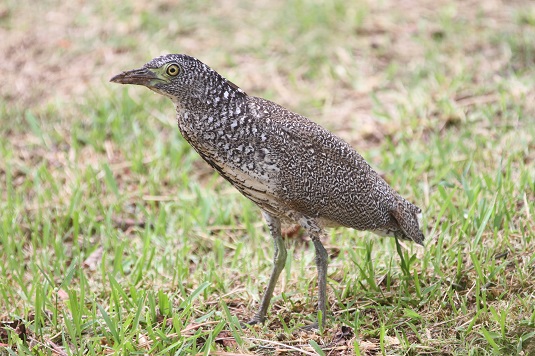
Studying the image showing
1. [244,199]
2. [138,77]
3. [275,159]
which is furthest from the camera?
[244,199]

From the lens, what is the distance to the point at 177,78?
12.9 feet

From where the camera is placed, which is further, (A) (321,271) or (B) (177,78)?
(A) (321,271)

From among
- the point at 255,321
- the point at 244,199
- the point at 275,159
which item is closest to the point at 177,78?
the point at 275,159

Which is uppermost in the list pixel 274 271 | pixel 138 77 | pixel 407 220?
pixel 138 77

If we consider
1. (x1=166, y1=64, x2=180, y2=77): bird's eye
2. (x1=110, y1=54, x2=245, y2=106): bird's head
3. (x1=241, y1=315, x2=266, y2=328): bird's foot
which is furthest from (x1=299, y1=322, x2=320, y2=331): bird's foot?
(x1=166, y1=64, x2=180, y2=77): bird's eye

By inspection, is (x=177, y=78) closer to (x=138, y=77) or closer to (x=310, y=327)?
(x=138, y=77)

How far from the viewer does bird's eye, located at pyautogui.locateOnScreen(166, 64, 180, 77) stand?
3.92 m

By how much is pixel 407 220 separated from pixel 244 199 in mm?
1896

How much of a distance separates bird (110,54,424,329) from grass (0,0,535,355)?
324mm

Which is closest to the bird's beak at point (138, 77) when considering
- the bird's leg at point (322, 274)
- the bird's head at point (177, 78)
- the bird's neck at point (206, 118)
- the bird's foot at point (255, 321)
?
the bird's head at point (177, 78)

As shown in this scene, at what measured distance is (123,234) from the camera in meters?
5.87

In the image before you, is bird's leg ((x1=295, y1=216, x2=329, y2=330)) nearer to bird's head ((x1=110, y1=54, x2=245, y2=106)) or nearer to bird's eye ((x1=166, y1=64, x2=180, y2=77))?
bird's head ((x1=110, y1=54, x2=245, y2=106))

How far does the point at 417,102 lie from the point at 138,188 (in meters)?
2.66

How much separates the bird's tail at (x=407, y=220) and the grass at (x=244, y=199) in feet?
0.46
